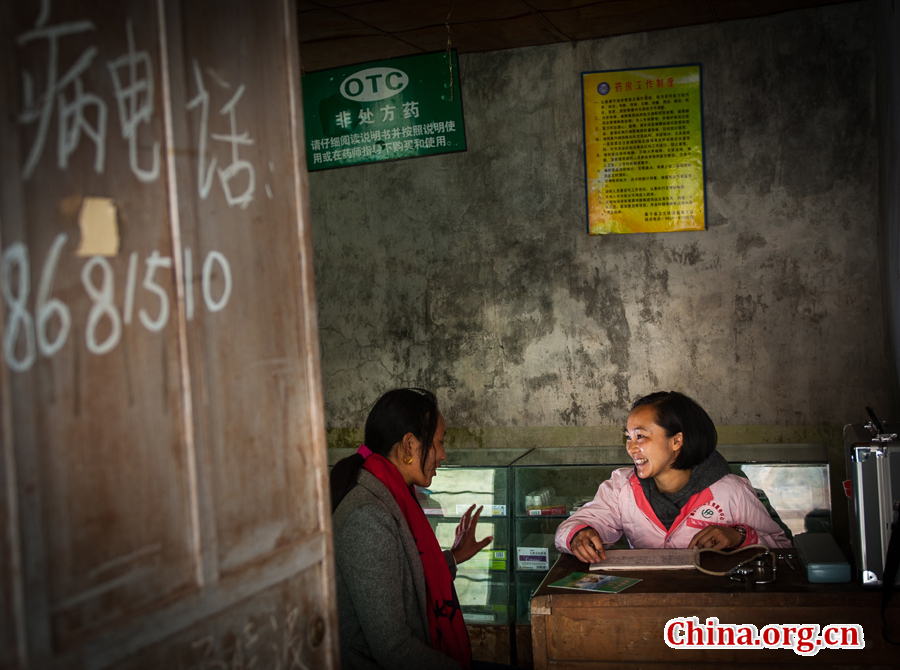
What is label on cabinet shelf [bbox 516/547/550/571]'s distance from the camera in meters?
3.55

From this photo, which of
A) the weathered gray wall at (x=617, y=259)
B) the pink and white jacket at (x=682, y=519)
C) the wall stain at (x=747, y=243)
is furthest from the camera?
the wall stain at (x=747, y=243)

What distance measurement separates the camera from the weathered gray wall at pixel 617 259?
401 cm

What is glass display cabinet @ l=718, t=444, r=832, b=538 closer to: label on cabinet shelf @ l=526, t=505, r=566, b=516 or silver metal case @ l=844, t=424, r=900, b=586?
label on cabinet shelf @ l=526, t=505, r=566, b=516

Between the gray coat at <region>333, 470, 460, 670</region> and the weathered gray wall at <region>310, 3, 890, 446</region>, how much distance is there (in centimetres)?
228

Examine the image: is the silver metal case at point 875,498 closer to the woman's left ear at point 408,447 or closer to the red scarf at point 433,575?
the red scarf at point 433,575

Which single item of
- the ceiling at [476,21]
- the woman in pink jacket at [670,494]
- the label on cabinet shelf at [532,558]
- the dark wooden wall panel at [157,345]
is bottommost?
the label on cabinet shelf at [532,558]

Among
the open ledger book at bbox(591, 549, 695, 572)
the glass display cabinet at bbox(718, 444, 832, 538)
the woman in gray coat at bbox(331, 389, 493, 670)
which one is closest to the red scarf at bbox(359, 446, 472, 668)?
the woman in gray coat at bbox(331, 389, 493, 670)

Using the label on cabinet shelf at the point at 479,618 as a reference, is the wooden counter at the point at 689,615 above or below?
above

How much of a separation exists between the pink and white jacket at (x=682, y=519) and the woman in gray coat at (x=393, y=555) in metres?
0.60

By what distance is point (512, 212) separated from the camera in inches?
179

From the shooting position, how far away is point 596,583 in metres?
2.40

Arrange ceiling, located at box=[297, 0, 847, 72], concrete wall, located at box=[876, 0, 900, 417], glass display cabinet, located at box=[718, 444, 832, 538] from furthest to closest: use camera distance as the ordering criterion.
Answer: ceiling, located at box=[297, 0, 847, 72]
glass display cabinet, located at box=[718, 444, 832, 538]
concrete wall, located at box=[876, 0, 900, 417]

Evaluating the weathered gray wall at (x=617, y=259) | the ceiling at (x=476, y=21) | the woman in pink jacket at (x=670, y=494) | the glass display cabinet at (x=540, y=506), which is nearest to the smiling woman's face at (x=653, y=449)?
the woman in pink jacket at (x=670, y=494)

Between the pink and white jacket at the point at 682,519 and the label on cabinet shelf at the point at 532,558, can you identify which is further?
the label on cabinet shelf at the point at 532,558
